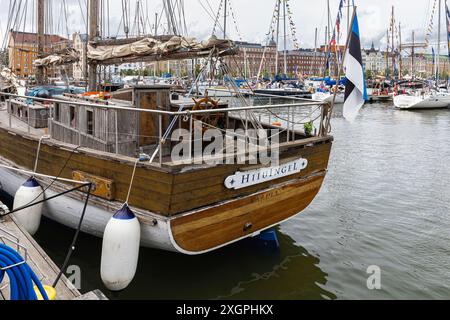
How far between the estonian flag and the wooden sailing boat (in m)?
0.47

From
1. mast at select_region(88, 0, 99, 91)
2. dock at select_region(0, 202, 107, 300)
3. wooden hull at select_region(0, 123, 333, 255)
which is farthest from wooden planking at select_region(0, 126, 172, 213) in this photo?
mast at select_region(88, 0, 99, 91)

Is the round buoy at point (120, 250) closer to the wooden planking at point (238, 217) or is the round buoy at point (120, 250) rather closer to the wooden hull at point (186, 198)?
the wooden hull at point (186, 198)

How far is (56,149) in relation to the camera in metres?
8.24

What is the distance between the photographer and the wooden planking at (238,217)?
22.3ft

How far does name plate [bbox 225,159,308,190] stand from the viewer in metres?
7.09

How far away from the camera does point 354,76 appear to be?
8102mm

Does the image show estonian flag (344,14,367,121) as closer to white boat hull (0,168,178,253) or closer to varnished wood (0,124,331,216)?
varnished wood (0,124,331,216)

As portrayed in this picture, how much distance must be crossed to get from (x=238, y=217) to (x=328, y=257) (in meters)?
2.75

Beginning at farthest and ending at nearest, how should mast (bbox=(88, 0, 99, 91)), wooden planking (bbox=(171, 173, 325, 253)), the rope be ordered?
mast (bbox=(88, 0, 99, 91)) < wooden planking (bbox=(171, 173, 325, 253)) < the rope

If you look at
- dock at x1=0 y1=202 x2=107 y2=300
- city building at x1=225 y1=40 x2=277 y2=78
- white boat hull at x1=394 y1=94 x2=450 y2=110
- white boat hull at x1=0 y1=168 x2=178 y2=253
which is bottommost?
dock at x1=0 y1=202 x2=107 y2=300

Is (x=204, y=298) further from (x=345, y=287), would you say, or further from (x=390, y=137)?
(x=390, y=137)

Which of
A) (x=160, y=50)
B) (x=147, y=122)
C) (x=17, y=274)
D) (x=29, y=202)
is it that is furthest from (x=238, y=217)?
(x=29, y=202)

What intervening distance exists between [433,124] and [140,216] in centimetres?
3592
